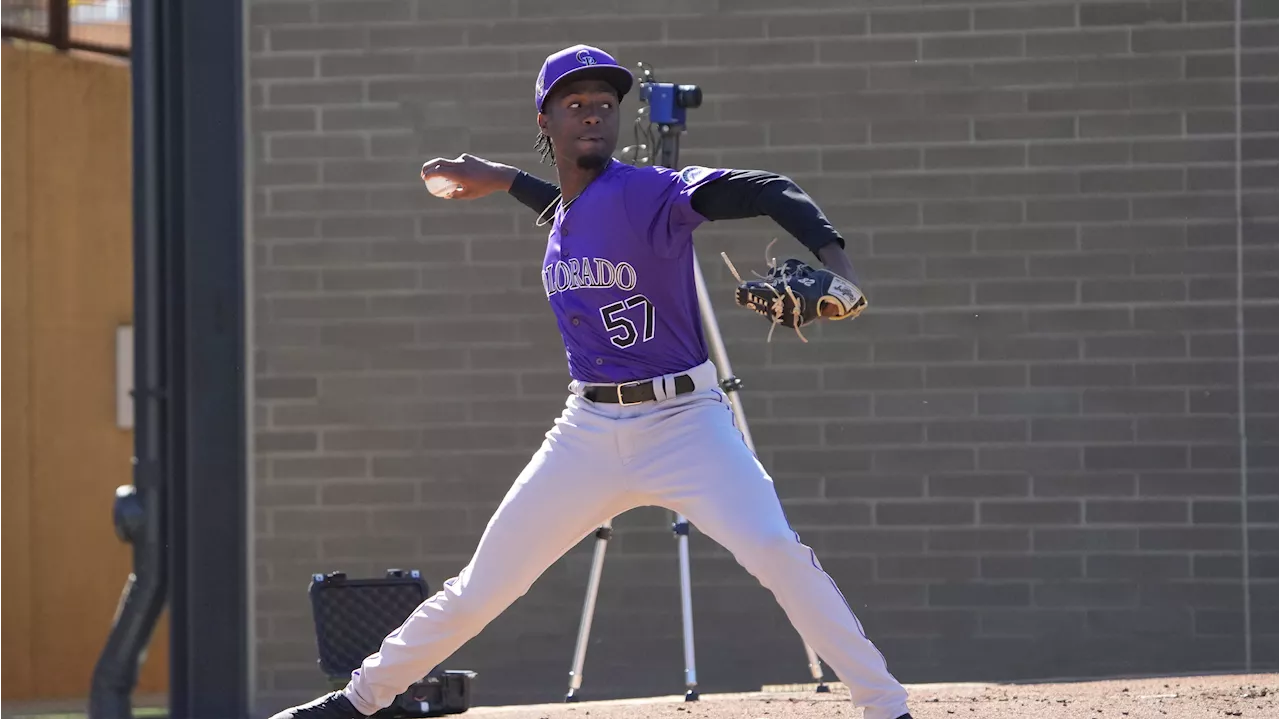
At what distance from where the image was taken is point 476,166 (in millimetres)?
5121

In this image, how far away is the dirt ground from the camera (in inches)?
209

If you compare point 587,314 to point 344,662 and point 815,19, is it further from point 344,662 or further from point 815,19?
point 815,19

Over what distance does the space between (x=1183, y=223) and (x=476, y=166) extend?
3.63m

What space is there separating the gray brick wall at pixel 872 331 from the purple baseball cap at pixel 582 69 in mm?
2880

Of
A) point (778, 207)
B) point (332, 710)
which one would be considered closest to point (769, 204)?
point (778, 207)

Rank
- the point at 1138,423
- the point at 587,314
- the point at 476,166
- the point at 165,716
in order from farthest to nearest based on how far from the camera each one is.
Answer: the point at 165,716
the point at 1138,423
the point at 476,166
the point at 587,314

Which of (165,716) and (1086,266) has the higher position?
(1086,266)

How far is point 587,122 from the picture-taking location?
446 centimetres

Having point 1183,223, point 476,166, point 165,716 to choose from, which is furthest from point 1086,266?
point 165,716

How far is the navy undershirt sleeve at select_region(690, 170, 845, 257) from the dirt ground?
2.12m

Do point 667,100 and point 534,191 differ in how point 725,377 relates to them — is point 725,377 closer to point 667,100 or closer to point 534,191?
point 667,100

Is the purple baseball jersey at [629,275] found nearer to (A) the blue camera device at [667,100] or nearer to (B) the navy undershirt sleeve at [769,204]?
(B) the navy undershirt sleeve at [769,204]

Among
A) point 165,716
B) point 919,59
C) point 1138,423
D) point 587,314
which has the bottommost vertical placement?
point 165,716

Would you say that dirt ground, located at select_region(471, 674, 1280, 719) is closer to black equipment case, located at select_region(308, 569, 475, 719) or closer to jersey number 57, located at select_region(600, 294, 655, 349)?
black equipment case, located at select_region(308, 569, 475, 719)
